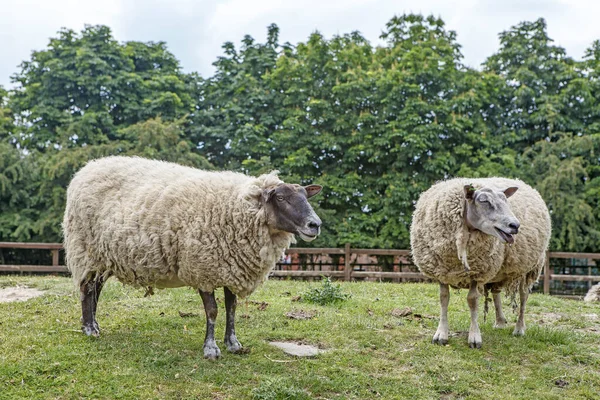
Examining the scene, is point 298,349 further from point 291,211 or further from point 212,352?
point 291,211

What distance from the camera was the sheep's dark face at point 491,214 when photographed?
668 cm

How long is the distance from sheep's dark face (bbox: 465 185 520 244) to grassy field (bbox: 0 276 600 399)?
1.52 m

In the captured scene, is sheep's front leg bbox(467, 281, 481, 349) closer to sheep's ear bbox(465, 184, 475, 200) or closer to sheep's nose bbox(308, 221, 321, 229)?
sheep's ear bbox(465, 184, 475, 200)

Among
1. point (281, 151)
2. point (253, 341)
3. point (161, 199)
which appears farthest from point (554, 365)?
point (281, 151)

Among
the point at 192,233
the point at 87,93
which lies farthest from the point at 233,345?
the point at 87,93

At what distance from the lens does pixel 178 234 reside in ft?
21.0

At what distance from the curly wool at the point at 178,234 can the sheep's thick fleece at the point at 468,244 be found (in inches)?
79.5

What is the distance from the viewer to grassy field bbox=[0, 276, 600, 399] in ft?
17.9

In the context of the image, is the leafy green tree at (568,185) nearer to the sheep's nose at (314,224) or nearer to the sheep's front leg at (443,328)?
the sheep's front leg at (443,328)

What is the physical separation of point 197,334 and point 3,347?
2.22 meters

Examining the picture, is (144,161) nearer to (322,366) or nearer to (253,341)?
(253,341)

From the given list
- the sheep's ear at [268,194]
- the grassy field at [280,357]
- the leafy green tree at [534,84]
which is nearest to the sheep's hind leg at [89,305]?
the grassy field at [280,357]

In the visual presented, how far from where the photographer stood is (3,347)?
6.22 m

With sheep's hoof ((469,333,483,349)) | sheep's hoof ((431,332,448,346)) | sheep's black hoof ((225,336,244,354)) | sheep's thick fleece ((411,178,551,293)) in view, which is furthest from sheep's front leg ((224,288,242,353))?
sheep's hoof ((469,333,483,349))
